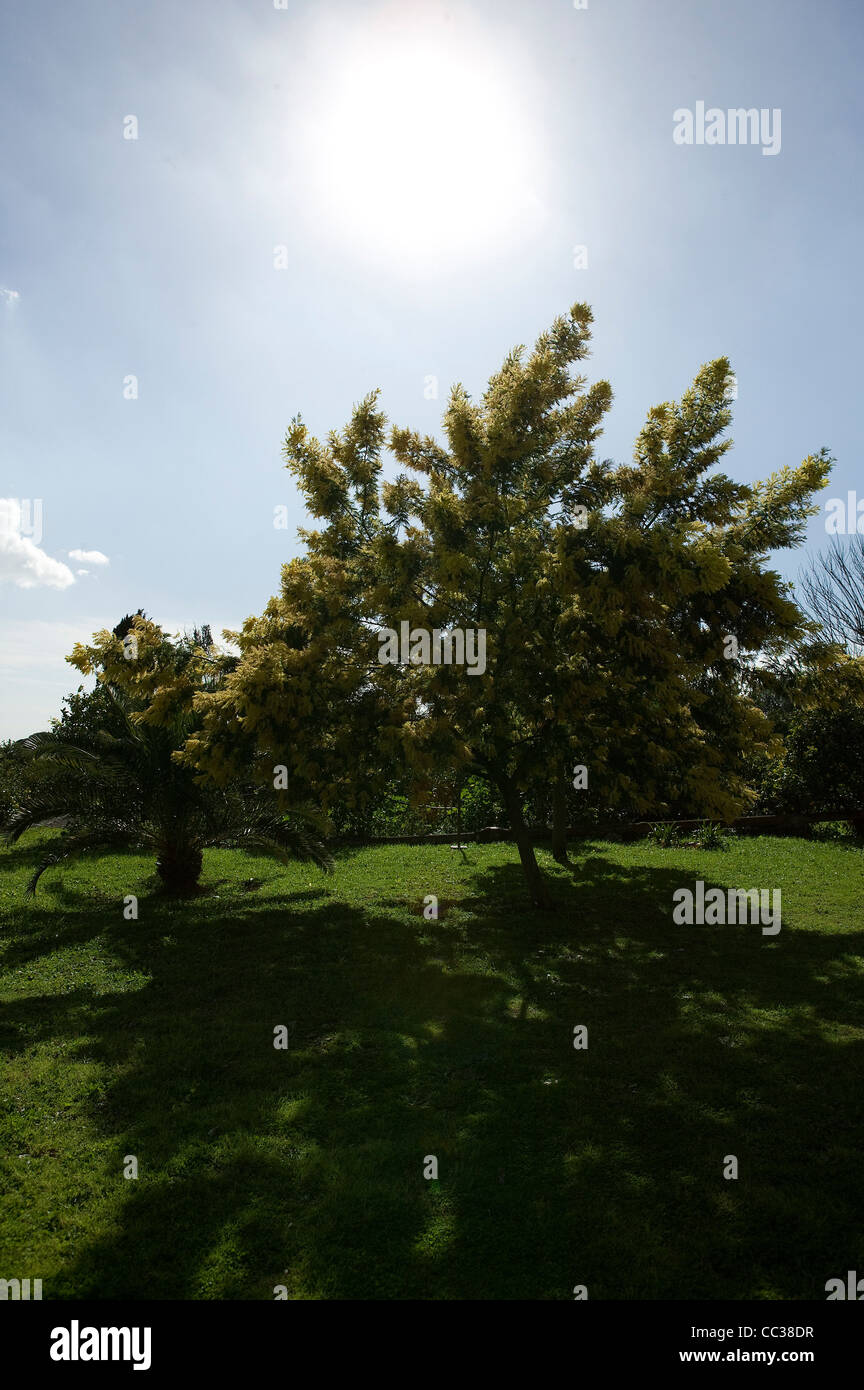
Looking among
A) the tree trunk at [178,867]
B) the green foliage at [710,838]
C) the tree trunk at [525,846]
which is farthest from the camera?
the green foliage at [710,838]

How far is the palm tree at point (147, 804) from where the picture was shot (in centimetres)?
1073

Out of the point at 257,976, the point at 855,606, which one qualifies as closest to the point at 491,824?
the point at 257,976

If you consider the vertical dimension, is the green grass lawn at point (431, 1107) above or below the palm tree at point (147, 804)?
below

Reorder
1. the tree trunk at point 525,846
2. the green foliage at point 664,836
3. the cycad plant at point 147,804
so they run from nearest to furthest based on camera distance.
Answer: the tree trunk at point 525,846 < the cycad plant at point 147,804 < the green foliage at point 664,836

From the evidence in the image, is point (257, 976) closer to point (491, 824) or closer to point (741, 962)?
point (741, 962)

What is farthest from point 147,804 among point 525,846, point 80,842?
point 525,846

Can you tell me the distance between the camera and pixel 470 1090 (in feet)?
17.6

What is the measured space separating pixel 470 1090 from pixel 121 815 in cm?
754

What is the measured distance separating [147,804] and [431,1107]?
24.2 ft

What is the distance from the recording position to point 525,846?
1032cm

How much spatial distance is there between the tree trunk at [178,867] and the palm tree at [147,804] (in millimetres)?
15

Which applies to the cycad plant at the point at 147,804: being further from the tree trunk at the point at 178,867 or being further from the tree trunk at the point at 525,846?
the tree trunk at the point at 525,846

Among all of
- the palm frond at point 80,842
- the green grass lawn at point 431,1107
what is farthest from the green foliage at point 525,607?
the palm frond at point 80,842

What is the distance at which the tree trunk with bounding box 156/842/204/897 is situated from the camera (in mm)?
11547
